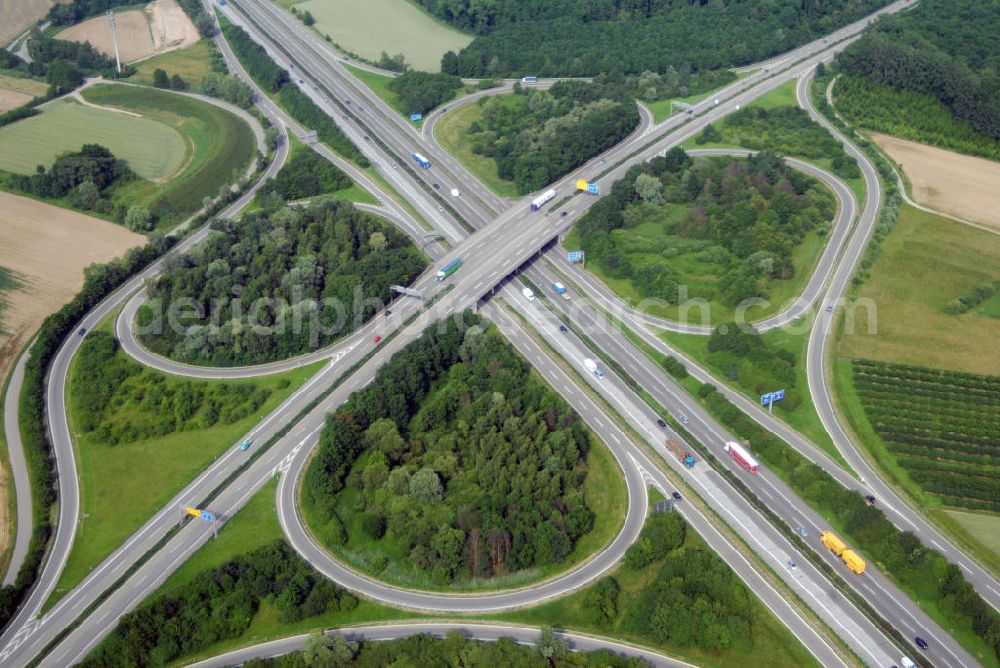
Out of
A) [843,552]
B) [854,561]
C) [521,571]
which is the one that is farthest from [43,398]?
[854,561]

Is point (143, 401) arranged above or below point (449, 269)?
above

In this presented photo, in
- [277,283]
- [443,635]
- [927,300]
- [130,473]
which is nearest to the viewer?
[443,635]

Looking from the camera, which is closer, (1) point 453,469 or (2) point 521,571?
(2) point 521,571

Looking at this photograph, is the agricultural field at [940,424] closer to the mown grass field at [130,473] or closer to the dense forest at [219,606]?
the dense forest at [219,606]

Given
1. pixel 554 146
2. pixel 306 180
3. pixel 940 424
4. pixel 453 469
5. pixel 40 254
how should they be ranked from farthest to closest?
pixel 554 146 → pixel 306 180 → pixel 40 254 → pixel 940 424 → pixel 453 469

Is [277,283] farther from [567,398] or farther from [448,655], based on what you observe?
[448,655]

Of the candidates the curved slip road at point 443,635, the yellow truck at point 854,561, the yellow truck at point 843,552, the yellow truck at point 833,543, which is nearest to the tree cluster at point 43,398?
the curved slip road at point 443,635
